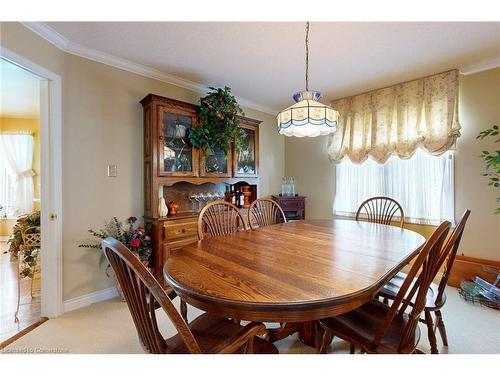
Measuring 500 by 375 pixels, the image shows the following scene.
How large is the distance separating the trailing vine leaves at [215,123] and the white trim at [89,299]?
1.77 metres

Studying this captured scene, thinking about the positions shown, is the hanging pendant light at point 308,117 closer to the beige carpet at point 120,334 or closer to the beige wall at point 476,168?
the beige carpet at point 120,334

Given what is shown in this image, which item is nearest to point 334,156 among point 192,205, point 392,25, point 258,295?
point 392,25

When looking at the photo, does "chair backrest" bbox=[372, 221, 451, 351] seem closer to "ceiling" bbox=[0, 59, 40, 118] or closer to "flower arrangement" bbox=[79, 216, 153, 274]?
"flower arrangement" bbox=[79, 216, 153, 274]

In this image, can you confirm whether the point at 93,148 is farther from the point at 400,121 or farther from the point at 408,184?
the point at 408,184

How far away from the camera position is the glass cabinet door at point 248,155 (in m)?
3.25

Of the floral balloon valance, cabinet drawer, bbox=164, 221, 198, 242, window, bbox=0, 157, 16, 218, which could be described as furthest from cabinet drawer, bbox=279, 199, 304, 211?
window, bbox=0, 157, 16, 218

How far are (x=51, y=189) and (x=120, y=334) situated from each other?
1.33 metres

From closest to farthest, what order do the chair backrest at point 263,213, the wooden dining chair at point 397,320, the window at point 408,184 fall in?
the wooden dining chair at point 397,320
the chair backrest at point 263,213
the window at point 408,184

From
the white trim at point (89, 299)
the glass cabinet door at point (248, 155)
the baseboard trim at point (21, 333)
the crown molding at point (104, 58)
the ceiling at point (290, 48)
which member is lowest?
the baseboard trim at point (21, 333)

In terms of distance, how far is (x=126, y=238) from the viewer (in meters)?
2.30

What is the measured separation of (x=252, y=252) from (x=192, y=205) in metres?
1.84

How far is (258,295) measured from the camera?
33.9 inches

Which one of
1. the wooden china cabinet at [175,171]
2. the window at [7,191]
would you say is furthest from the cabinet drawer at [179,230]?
the window at [7,191]
